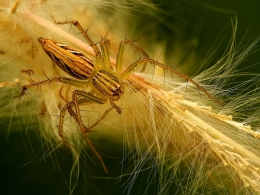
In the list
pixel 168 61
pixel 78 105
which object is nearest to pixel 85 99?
pixel 78 105

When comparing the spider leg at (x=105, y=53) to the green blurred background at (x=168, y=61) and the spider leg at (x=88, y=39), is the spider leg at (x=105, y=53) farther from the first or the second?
the green blurred background at (x=168, y=61)

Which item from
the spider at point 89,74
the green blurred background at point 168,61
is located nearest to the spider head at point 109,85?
the spider at point 89,74

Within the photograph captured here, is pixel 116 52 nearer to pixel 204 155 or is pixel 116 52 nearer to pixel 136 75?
pixel 136 75

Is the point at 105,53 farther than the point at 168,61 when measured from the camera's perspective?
No

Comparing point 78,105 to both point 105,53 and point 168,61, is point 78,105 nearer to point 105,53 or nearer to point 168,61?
point 105,53

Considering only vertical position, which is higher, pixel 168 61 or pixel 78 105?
pixel 168 61
